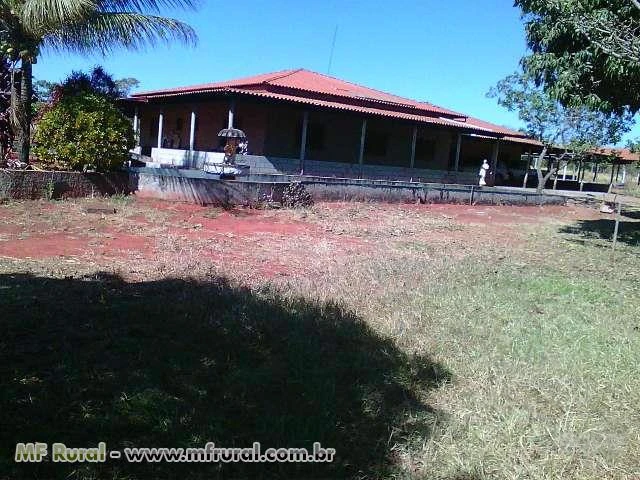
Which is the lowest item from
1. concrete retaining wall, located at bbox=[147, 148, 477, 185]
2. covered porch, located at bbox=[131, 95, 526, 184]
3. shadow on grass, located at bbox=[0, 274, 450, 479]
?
shadow on grass, located at bbox=[0, 274, 450, 479]

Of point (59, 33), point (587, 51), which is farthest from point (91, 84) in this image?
point (587, 51)

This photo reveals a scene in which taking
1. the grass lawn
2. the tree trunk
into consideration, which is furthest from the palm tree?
the grass lawn

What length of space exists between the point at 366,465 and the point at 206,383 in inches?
48.4

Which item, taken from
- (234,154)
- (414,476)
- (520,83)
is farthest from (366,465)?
(520,83)

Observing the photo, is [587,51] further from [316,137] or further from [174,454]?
[316,137]

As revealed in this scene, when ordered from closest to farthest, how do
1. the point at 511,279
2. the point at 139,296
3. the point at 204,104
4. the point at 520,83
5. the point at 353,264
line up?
the point at 139,296 → the point at 511,279 → the point at 353,264 → the point at 204,104 → the point at 520,83

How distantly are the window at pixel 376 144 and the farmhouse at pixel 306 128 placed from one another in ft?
0.15

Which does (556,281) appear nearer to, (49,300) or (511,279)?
(511,279)

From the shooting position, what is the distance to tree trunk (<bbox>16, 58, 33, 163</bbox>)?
1317 centimetres

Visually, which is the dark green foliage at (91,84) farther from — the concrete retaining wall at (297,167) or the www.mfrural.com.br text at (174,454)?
the www.mfrural.com.br text at (174,454)

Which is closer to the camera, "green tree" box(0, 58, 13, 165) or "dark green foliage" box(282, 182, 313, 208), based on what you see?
"green tree" box(0, 58, 13, 165)

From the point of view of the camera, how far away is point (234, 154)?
1892cm

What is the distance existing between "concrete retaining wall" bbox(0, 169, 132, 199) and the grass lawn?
11.2 ft

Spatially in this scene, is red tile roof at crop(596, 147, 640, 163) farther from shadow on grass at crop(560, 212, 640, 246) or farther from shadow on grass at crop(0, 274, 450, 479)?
shadow on grass at crop(0, 274, 450, 479)
